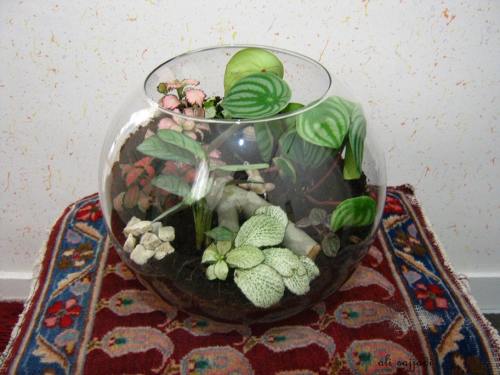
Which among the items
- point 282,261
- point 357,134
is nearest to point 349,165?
point 357,134

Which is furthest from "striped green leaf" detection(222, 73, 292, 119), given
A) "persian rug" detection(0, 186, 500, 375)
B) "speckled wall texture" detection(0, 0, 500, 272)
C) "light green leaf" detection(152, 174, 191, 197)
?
"speckled wall texture" detection(0, 0, 500, 272)

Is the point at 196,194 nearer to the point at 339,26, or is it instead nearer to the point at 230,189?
the point at 230,189

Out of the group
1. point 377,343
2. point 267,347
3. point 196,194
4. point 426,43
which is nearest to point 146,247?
point 196,194

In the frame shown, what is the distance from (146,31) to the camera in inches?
40.1

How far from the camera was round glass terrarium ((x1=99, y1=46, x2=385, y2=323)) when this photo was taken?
530mm

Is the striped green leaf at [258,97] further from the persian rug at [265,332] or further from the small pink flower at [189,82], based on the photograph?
the persian rug at [265,332]

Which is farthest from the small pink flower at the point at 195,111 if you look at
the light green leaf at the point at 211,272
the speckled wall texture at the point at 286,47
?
the speckled wall texture at the point at 286,47

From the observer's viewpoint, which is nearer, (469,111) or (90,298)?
(90,298)

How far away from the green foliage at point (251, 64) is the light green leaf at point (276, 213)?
20 cm

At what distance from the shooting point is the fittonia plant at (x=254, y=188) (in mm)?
529

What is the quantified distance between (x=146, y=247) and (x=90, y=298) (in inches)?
9.2

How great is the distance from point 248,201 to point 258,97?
0.13 meters

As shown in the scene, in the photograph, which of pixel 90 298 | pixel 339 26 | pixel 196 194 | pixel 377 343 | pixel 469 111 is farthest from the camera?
pixel 469 111

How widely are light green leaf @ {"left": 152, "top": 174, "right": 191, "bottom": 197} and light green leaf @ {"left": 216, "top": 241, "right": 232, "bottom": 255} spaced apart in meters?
0.07
